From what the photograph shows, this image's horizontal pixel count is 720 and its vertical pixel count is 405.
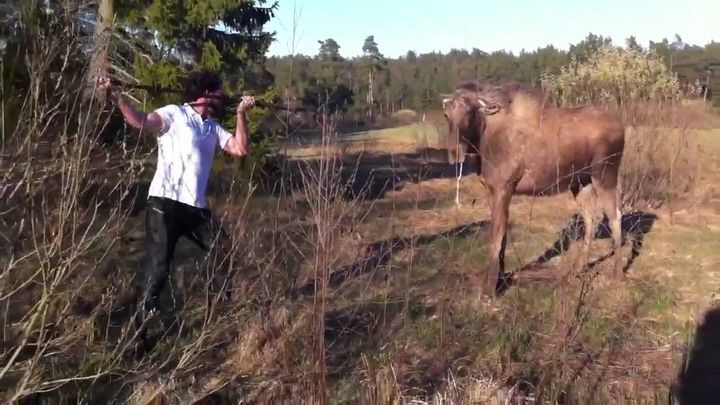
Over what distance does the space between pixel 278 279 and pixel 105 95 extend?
2.13 metres

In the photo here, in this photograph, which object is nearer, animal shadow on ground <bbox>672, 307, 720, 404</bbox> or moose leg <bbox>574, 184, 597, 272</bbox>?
animal shadow on ground <bbox>672, 307, 720, 404</bbox>

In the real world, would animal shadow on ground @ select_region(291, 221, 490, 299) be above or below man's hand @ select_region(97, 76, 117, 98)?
below

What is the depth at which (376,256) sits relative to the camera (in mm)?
8719

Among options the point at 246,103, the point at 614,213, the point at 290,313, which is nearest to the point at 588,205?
the point at 614,213

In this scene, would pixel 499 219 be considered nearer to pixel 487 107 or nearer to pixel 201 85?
pixel 487 107

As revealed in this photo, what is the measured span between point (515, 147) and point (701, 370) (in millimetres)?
2750

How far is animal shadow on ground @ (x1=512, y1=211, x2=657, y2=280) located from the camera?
8.90 m

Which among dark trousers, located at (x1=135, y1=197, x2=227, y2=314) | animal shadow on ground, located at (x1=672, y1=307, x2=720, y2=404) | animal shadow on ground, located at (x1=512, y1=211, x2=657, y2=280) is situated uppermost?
dark trousers, located at (x1=135, y1=197, x2=227, y2=314)

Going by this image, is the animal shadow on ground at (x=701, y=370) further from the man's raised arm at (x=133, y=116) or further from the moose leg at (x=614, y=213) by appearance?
the man's raised arm at (x=133, y=116)

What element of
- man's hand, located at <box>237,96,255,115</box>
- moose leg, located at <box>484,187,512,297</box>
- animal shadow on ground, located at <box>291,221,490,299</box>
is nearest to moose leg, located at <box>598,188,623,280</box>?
moose leg, located at <box>484,187,512,297</box>

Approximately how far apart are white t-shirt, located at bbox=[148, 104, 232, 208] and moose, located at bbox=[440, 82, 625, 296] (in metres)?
3.01

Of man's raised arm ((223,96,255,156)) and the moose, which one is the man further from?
the moose

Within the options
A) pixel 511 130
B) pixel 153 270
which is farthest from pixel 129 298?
pixel 511 130

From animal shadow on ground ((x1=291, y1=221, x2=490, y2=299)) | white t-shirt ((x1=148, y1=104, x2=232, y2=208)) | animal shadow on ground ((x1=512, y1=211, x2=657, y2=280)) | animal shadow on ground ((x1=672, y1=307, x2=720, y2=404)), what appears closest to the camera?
white t-shirt ((x1=148, y1=104, x2=232, y2=208))
